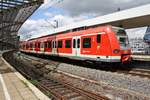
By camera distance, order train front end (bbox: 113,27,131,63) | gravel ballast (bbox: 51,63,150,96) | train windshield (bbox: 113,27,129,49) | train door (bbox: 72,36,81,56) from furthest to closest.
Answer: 1. train door (bbox: 72,36,81,56)
2. train windshield (bbox: 113,27,129,49)
3. train front end (bbox: 113,27,131,63)
4. gravel ballast (bbox: 51,63,150,96)

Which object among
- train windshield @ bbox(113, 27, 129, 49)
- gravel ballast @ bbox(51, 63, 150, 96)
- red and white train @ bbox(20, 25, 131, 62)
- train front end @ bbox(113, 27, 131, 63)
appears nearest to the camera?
gravel ballast @ bbox(51, 63, 150, 96)

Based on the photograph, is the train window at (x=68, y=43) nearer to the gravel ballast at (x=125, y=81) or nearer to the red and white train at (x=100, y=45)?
the red and white train at (x=100, y=45)

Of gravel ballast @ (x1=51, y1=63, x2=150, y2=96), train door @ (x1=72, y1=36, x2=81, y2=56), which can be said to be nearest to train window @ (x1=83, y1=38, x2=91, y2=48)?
train door @ (x1=72, y1=36, x2=81, y2=56)

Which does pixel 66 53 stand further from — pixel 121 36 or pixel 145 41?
pixel 145 41

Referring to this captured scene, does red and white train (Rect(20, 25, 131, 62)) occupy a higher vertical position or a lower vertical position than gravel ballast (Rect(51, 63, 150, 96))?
higher

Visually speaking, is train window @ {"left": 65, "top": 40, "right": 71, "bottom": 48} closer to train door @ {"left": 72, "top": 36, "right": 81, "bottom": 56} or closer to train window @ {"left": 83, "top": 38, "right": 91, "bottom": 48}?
train door @ {"left": 72, "top": 36, "right": 81, "bottom": 56}

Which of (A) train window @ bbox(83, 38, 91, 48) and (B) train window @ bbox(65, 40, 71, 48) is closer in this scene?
(A) train window @ bbox(83, 38, 91, 48)

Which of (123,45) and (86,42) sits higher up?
(86,42)

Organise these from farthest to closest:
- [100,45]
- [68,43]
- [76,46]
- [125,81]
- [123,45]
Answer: [68,43] < [76,46] < [123,45] < [100,45] < [125,81]

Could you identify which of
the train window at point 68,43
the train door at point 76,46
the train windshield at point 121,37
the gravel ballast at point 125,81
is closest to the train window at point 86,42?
the train door at point 76,46

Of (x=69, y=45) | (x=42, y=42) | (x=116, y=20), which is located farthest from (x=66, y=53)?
(x=42, y=42)

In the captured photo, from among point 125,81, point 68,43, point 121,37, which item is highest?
point 121,37

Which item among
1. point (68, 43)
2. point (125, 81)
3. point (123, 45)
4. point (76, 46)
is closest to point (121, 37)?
point (123, 45)

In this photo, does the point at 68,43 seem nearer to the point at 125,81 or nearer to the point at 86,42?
the point at 86,42
